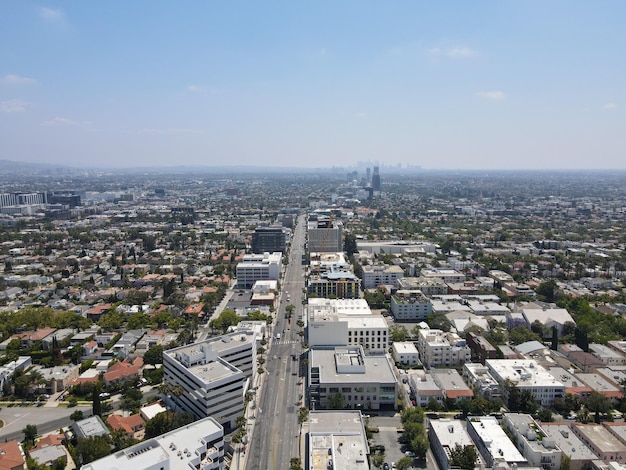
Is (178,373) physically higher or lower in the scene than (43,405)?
higher

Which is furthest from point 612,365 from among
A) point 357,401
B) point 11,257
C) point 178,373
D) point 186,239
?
point 11,257

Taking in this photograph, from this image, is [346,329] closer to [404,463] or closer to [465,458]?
[404,463]

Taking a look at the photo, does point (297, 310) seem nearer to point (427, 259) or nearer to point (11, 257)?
point (427, 259)

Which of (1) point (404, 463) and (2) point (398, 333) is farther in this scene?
(2) point (398, 333)

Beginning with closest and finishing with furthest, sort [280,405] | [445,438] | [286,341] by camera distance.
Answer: [445,438]
[280,405]
[286,341]

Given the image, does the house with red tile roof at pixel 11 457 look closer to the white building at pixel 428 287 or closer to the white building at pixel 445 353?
the white building at pixel 445 353

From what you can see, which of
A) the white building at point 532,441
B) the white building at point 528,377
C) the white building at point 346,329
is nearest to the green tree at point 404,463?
the white building at point 532,441

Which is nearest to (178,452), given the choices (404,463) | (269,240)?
(404,463)
